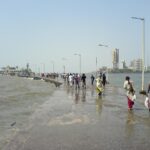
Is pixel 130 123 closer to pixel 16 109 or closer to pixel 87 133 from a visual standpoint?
pixel 87 133

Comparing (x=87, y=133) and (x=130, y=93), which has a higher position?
(x=130, y=93)

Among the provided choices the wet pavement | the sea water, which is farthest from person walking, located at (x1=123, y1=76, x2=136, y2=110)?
the sea water

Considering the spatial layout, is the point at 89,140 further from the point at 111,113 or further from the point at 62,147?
the point at 111,113

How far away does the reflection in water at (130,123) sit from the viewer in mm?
13438

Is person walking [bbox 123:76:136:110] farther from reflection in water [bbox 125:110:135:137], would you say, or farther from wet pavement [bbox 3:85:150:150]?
wet pavement [bbox 3:85:150:150]

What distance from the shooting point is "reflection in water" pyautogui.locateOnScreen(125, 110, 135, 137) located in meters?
13.4

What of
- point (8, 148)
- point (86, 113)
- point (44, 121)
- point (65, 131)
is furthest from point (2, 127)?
point (8, 148)

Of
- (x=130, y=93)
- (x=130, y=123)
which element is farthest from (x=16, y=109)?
(x=130, y=123)

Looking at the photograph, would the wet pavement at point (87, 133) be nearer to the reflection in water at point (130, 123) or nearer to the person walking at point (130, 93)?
the reflection in water at point (130, 123)

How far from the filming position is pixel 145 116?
1788 cm

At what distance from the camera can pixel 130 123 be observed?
51.3ft

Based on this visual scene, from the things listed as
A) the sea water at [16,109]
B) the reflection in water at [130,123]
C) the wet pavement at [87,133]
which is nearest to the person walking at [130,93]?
the reflection in water at [130,123]

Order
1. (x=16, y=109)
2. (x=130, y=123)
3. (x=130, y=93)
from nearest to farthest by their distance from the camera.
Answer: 1. (x=130, y=123)
2. (x=130, y=93)
3. (x=16, y=109)

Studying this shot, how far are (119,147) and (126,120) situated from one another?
18.8 feet
